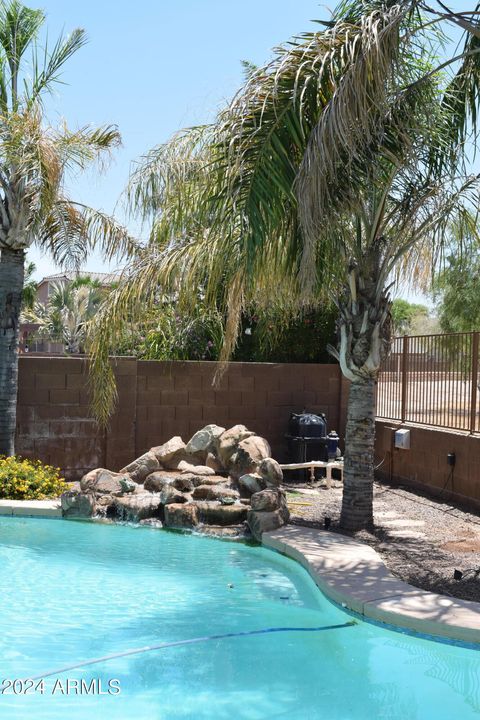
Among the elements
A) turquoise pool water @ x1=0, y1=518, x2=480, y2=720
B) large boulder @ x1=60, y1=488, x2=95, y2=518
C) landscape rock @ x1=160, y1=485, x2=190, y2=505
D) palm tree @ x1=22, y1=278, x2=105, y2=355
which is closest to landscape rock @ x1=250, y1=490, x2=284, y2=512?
turquoise pool water @ x1=0, y1=518, x2=480, y2=720

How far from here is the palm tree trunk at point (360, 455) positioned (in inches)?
355

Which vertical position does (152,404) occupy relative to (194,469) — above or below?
above

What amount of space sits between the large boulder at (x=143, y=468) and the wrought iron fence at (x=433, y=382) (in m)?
3.93

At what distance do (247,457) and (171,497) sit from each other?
148 cm

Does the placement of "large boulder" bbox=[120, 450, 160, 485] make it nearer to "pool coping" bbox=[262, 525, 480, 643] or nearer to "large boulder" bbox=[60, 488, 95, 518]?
"large boulder" bbox=[60, 488, 95, 518]

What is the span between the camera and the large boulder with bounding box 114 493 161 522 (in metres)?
9.90

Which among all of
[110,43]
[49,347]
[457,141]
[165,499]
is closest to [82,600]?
[165,499]

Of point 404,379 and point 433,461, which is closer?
point 433,461

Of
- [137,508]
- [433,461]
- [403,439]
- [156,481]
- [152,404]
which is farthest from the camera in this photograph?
[152,404]

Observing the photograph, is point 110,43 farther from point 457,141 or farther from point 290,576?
point 290,576

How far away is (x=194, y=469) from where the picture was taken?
1122 cm

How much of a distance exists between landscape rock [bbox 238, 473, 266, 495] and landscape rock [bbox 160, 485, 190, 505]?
2.52 feet

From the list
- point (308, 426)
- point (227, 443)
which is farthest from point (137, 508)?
point (308, 426)

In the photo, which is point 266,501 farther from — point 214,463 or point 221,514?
point 214,463
